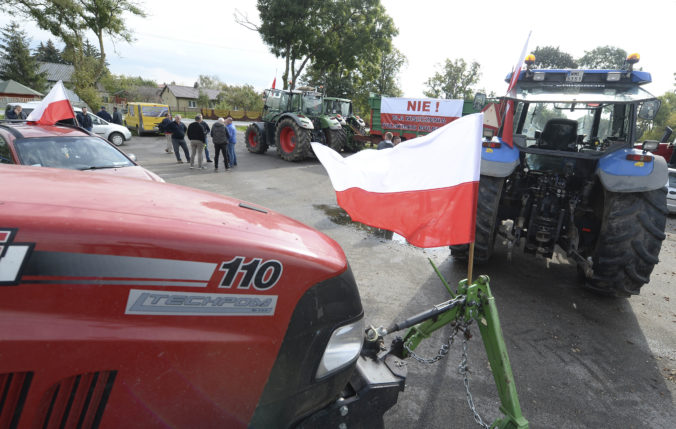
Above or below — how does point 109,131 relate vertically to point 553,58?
below

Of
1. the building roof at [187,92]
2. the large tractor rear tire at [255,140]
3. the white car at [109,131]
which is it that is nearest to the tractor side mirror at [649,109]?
the large tractor rear tire at [255,140]

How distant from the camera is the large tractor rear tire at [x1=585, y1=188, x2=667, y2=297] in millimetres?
3709

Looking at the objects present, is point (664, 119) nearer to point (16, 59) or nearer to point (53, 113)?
point (53, 113)

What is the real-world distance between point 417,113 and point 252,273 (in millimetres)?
16512

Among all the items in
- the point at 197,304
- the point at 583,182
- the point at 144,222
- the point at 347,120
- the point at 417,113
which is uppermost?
the point at 417,113

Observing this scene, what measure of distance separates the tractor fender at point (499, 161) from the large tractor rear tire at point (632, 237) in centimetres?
107

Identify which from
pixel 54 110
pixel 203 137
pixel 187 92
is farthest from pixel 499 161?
pixel 187 92

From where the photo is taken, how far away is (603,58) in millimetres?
52312

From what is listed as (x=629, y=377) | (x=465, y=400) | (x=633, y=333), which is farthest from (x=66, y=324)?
(x=633, y=333)

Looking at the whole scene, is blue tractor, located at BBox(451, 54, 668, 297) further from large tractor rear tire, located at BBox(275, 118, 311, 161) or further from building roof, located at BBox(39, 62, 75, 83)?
building roof, located at BBox(39, 62, 75, 83)

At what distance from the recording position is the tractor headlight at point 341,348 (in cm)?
137

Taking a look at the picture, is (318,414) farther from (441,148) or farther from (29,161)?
(29,161)

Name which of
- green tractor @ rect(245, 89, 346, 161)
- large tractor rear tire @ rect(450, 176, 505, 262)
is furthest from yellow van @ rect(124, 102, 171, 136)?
large tractor rear tire @ rect(450, 176, 505, 262)

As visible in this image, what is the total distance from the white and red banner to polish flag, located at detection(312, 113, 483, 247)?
14170mm
